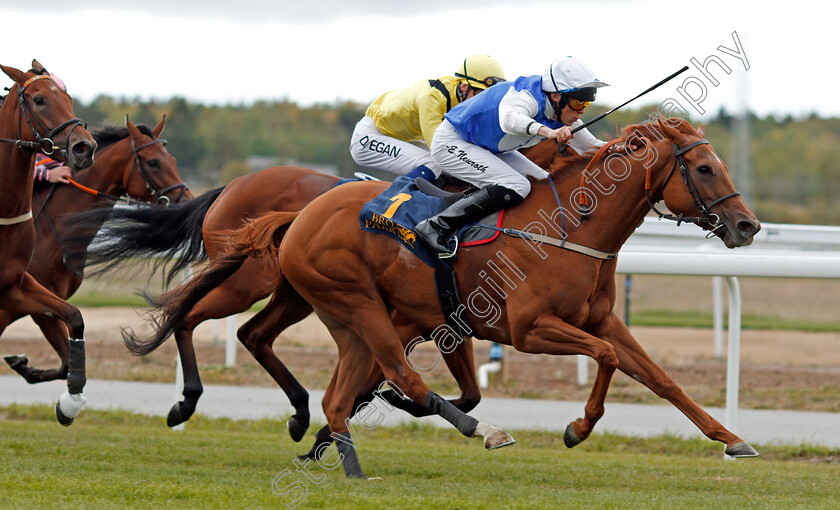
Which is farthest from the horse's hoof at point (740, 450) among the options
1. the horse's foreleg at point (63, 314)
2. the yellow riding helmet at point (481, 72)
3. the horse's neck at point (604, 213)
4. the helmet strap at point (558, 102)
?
the horse's foreleg at point (63, 314)

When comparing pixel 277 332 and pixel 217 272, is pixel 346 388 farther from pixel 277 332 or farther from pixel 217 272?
pixel 217 272

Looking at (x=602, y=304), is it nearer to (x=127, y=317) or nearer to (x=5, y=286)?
(x=5, y=286)

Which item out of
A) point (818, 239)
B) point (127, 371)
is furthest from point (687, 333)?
point (127, 371)

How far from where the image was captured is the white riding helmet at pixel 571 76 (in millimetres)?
4520

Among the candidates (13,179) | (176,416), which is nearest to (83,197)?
(13,179)

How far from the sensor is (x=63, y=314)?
17.4 ft

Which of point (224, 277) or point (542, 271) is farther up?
point (542, 271)

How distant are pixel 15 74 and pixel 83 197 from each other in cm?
128

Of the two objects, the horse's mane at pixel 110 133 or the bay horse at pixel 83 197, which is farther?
the horse's mane at pixel 110 133

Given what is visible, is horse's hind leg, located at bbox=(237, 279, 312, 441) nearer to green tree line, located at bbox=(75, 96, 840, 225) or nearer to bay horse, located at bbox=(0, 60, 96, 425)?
bay horse, located at bbox=(0, 60, 96, 425)

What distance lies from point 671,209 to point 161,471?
2.74 meters

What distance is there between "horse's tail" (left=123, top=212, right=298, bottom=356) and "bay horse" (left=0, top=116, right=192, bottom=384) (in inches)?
32.2

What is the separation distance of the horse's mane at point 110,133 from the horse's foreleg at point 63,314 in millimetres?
1659

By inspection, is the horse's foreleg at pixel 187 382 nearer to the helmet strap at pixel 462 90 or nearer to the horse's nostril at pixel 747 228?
the helmet strap at pixel 462 90
